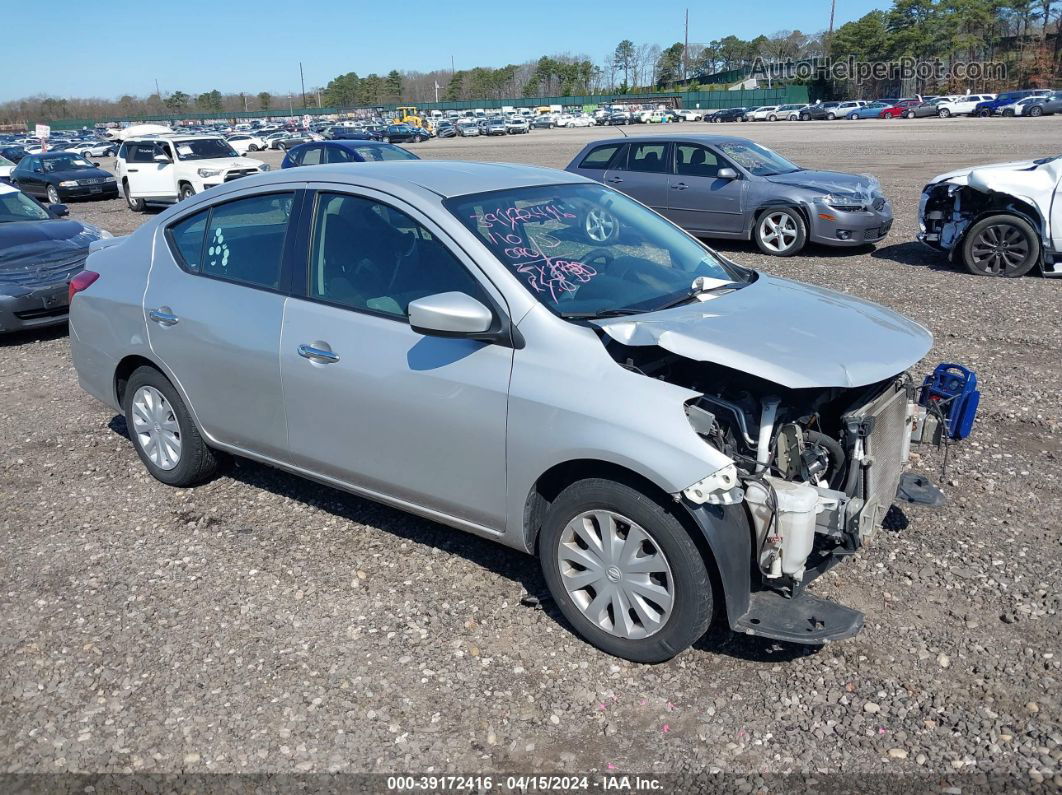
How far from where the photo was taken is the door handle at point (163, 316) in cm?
464

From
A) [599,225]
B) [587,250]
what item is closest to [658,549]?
[587,250]

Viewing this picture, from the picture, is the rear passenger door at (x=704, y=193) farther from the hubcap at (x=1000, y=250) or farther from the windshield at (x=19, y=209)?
the windshield at (x=19, y=209)

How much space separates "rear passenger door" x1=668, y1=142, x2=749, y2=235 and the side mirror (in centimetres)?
948

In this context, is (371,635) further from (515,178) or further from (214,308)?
(515,178)

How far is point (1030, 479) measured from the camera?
4969mm

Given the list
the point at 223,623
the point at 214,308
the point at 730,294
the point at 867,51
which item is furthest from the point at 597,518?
the point at 867,51

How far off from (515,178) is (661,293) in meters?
1.00

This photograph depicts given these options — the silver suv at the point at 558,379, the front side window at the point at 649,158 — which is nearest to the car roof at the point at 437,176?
the silver suv at the point at 558,379

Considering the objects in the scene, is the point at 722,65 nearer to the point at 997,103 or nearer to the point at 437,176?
the point at 997,103

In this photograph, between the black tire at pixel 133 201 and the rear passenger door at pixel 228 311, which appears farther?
the black tire at pixel 133 201

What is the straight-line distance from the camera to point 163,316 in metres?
4.69

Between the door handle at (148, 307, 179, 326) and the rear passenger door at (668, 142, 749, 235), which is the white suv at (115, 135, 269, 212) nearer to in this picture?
the rear passenger door at (668, 142, 749, 235)

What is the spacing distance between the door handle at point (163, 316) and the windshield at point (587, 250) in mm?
1794

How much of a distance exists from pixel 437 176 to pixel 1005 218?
27.0ft
